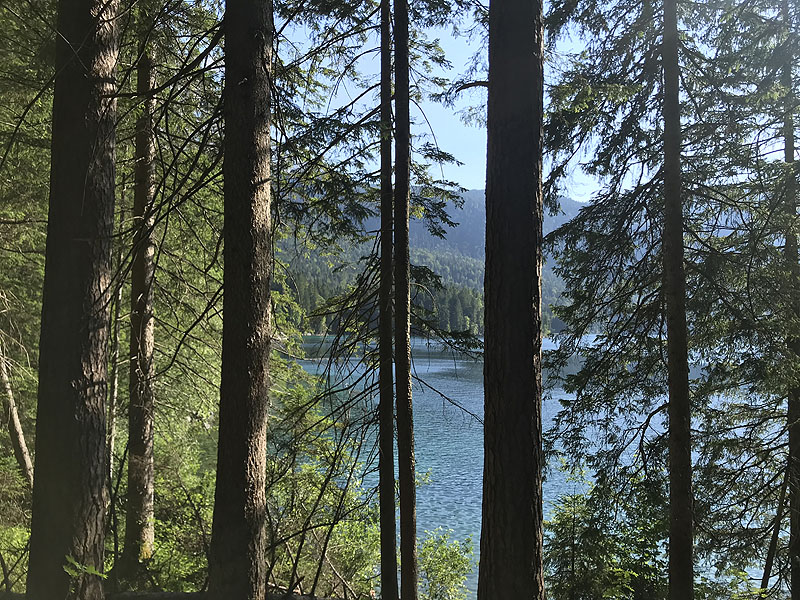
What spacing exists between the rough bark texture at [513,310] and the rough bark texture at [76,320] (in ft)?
7.27

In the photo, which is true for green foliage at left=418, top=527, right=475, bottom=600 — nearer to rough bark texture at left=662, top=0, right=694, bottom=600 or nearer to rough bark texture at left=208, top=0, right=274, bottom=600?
rough bark texture at left=662, top=0, right=694, bottom=600

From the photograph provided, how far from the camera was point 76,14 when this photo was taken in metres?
3.21

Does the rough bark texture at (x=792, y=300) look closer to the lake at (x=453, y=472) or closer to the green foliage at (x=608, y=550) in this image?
the green foliage at (x=608, y=550)

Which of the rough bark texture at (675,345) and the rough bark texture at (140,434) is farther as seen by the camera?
the rough bark texture at (140,434)

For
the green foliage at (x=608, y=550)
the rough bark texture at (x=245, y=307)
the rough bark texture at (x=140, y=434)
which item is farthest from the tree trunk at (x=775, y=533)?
the rough bark texture at (x=140, y=434)

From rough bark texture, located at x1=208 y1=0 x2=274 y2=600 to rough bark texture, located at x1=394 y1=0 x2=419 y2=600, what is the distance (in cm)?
307

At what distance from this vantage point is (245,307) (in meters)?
2.94

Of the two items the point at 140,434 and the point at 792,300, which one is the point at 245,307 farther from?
the point at 792,300

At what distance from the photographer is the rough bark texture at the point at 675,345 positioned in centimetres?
588

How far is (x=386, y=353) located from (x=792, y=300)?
5.30 m

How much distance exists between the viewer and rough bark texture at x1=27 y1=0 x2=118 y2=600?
119 inches

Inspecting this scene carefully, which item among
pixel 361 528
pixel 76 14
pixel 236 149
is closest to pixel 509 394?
pixel 236 149

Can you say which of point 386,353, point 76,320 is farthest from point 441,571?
point 76,320

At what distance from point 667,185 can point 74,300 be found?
6.27 meters
